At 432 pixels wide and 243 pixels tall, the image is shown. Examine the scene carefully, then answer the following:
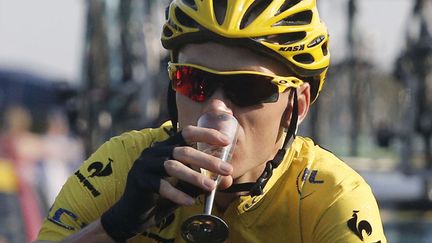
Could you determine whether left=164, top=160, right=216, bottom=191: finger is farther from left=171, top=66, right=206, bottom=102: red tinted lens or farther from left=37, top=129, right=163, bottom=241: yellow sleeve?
left=37, top=129, right=163, bottom=241: yellow sleeve

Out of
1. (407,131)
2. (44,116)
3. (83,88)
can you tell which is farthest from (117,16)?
(44,116)

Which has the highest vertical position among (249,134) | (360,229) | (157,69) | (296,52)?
(296,52)

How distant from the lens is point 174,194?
8.29 feet

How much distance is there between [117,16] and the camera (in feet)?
49.7

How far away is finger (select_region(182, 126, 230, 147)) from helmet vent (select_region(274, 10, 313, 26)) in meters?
0.54

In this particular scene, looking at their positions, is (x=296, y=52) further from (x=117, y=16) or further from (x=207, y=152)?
(x=117, y=16)

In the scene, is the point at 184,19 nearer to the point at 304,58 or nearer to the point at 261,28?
the point at 261,28

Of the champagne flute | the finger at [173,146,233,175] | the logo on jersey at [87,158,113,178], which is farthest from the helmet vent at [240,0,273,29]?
the logo on jersey at [87,158,113,178]

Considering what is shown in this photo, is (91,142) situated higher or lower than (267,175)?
lower

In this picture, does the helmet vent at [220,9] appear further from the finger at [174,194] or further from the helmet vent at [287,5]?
the finger at [174,194]

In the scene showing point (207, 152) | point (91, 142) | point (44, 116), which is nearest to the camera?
point (207, 152)

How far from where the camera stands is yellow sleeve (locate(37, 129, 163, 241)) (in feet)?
9.69

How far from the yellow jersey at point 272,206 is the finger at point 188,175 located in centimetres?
53

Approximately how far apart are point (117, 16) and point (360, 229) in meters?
12.6
